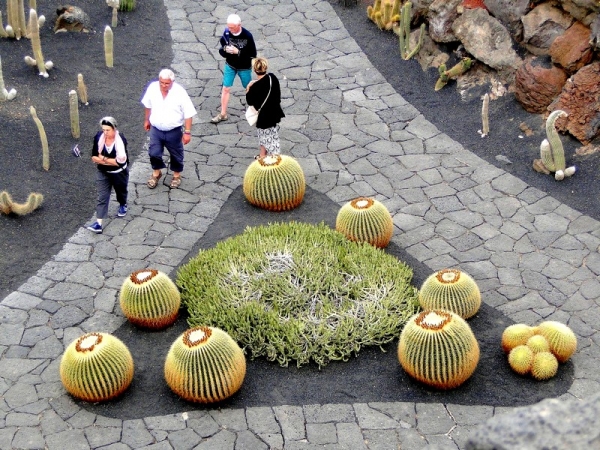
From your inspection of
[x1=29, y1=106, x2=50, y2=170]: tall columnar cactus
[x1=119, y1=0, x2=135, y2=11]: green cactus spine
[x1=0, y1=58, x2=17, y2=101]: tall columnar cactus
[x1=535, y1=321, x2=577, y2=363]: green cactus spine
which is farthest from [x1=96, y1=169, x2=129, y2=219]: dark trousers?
[x1=119, y1=0, x2=135, y2=11]: green cactus spine

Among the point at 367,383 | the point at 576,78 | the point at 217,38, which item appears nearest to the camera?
the point at 367,383

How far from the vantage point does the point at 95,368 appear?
7930mm

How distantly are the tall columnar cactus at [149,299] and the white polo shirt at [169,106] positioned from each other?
9.05 feet

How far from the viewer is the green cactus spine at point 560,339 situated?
8.49 m

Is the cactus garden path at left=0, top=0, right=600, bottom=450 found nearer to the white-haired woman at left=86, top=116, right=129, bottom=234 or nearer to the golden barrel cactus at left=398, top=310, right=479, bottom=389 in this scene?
the golden barrel cactus at left=398, top=310, right=479, bottom=389

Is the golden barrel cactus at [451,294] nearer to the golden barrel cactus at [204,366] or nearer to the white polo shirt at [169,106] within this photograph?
the golden barrel cactus at [204,366]

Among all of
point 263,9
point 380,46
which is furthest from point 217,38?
point 380,46

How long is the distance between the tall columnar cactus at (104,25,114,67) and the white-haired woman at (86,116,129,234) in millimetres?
4089

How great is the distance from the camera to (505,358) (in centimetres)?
876

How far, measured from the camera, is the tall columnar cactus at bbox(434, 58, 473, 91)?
1398 cm

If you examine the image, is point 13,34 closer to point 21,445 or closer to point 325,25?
point 325,25

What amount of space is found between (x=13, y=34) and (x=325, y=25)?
564cm

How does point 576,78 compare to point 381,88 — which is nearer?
point 576,78

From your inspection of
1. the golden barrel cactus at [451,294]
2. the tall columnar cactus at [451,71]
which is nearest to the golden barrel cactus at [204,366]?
the golden barrel cactus at [451,294]
